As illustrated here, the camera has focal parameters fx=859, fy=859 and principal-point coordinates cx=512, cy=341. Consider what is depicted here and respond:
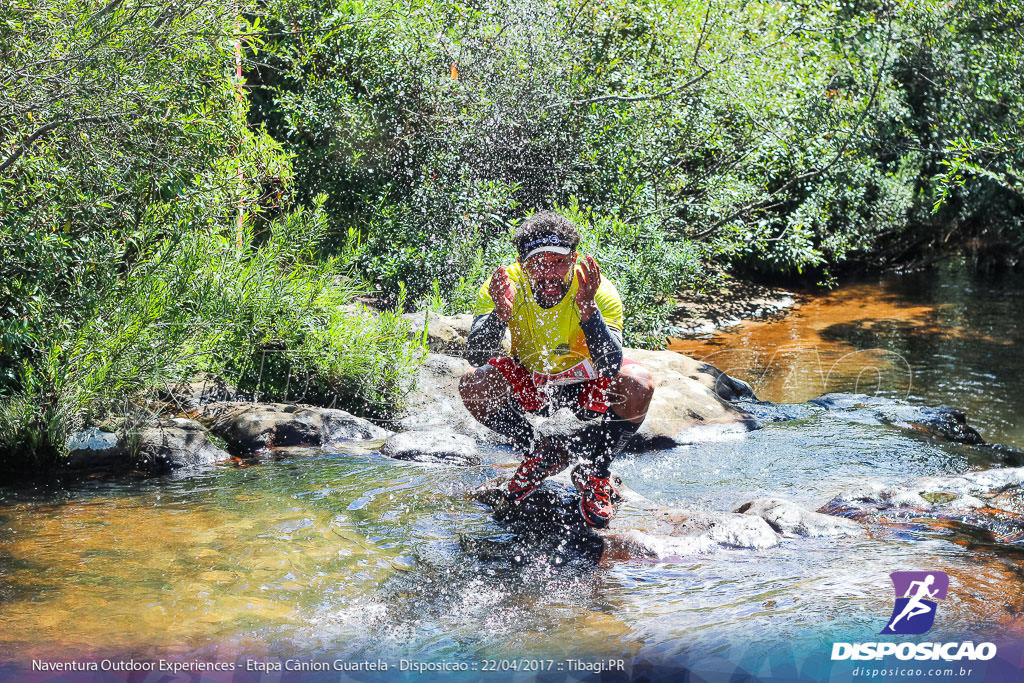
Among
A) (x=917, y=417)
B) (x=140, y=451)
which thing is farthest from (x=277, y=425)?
(x=917, y=417)

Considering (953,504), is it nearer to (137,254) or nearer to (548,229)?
(548,229)

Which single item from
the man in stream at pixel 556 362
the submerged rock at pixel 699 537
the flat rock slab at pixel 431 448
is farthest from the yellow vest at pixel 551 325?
the flat rock slab at pixel 431 448

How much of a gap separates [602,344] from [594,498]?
2.54 feet

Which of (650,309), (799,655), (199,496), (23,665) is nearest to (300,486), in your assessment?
(199,496)

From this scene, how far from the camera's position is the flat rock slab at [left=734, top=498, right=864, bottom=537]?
4.14 metres

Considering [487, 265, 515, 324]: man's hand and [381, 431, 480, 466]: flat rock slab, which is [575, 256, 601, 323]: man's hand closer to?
[487, 265, 515, 324]: man's hand

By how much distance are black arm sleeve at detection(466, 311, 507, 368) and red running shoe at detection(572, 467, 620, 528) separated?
0.72 metres

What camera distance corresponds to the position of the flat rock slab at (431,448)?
5.61 metres

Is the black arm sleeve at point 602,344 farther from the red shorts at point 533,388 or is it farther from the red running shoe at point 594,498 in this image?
the red running shoe at point 594,498

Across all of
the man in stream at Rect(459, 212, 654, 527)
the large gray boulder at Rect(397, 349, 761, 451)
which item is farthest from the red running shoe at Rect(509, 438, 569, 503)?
the large gray boulder at Rect(397, 349, 761, 451)

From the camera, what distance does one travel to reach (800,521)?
4207mm

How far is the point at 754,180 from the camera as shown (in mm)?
12484

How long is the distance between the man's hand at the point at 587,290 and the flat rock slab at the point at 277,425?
108 inches

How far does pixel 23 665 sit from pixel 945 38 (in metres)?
13.0
